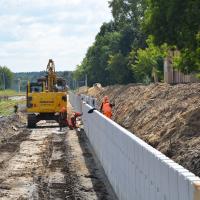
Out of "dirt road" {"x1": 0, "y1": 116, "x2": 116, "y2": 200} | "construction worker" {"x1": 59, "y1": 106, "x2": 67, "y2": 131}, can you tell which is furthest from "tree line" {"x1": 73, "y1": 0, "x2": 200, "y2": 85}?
"dirt road" {"x1": 0, "y1": 116, "x2": 116, "y2": 200}

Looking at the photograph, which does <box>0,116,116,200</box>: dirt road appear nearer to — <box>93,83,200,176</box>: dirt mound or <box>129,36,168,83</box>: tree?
<box>93,83,200,176</box>: dirt mound

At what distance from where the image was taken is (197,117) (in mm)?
17719

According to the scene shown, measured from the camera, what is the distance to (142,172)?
8664 millimetres

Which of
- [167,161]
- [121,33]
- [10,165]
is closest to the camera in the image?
[167,161]

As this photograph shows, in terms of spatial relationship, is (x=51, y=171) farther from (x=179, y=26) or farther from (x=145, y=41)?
(x=145, y=41)

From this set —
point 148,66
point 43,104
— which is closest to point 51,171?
point 43,104

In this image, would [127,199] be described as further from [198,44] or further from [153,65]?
[153,65]

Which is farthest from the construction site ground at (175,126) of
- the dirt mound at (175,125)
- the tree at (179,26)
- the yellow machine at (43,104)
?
the yellow machine at (43,104)

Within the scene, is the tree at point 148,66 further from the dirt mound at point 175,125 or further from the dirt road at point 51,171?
the dirt road at point 51,171

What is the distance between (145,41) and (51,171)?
66901 mm

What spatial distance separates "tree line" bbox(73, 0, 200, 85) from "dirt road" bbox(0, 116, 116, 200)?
23.9 feet

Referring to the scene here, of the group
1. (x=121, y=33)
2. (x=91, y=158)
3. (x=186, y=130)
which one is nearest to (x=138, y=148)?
(x=186, y=130)

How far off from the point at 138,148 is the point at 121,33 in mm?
92514

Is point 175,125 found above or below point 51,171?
above
